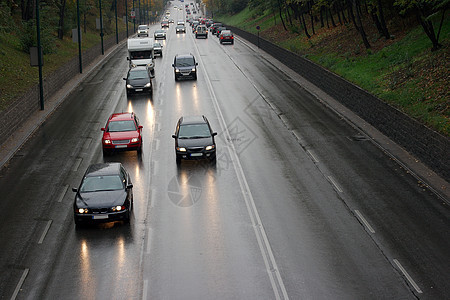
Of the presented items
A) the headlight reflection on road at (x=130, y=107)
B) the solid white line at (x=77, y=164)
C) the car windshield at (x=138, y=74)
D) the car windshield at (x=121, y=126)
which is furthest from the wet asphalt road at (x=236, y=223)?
the car windshield at (x=138, y=74)

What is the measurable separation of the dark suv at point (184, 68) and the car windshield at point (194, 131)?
21.2 metres

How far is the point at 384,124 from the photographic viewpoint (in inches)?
1095

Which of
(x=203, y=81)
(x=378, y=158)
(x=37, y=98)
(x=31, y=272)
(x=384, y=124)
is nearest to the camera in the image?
(x=31, y=272)

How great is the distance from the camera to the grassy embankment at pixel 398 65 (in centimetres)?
2731

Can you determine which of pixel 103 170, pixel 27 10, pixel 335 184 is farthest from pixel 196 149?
pixel 27 10

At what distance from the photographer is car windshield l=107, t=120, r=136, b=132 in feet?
84.1

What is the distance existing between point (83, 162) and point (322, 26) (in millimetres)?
44966

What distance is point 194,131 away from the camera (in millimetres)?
24531

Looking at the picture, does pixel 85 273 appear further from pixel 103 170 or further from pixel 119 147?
pixel 119 147

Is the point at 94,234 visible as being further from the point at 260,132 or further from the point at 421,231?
the point at 260,132

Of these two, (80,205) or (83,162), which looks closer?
(80,205)

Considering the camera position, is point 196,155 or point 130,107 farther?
point 130,107

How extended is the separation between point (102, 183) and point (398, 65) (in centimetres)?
2361

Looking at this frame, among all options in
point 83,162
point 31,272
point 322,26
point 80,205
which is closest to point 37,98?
point 83,162
